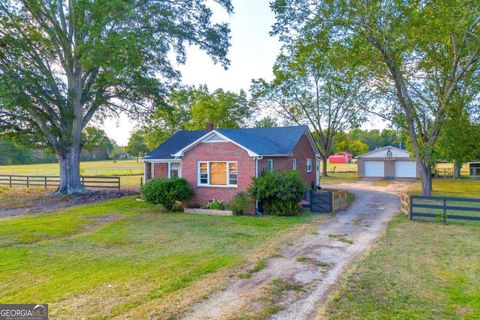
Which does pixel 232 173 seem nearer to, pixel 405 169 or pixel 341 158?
pixel 405 169

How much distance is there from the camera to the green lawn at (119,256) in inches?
268

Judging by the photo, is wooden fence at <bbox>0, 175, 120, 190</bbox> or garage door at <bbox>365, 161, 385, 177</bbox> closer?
wooden fence at <bbox>0, 175, 120, 190</bbox>

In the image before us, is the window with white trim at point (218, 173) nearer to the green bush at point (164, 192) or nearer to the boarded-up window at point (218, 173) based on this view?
the boarded-up window at point (218, 173)

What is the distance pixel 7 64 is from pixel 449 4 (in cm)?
2477

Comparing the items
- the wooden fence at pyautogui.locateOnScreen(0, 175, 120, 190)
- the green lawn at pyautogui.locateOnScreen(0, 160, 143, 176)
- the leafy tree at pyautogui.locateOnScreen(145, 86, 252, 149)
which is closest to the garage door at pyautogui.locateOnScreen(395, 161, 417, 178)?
the leafy tree at pyautogui.locateOnScreen(145, 86, 252, 149)

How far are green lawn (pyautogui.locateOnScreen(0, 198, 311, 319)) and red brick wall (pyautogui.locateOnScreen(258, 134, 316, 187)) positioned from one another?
15.1 ft

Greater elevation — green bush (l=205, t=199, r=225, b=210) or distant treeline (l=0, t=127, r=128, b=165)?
distant treeline (l=0, t=127, r=128, b=165)

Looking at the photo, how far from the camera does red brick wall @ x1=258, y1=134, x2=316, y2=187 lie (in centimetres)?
2014

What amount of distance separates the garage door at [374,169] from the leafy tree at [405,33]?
2149 cm

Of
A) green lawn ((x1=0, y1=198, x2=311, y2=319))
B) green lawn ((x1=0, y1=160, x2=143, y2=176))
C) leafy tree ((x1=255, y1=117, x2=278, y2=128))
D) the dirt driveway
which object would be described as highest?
leafy tree ((x1=255, y1=117, x2=278, y2=128))

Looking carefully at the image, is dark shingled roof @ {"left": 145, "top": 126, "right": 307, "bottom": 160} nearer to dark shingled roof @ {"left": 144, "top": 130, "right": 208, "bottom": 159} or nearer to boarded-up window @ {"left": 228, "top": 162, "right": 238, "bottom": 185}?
dark shingled roof @ {"left": 144, "top": 130, "right": 208, "bottom": 159}

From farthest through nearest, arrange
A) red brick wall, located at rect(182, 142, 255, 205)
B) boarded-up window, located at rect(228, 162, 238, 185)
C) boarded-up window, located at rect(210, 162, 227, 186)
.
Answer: boarded-up window, located at rect(210, 162, 227, 186) < boarded-up window, located at rect(228, 162, 238, 185) < red brick wall, located at rect(182, 142, 255, 205)

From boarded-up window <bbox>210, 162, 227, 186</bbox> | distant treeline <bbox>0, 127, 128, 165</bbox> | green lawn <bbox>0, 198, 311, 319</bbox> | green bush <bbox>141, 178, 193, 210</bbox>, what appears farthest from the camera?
distant treeline <bbox>0, 127, 128, 165</bbox>

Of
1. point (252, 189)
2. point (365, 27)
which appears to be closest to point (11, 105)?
point (252, 189)
